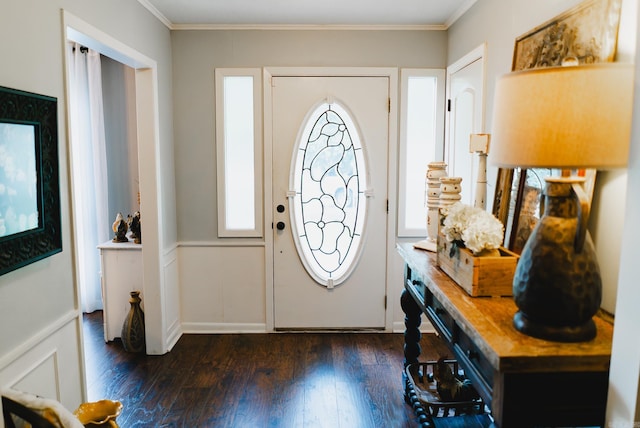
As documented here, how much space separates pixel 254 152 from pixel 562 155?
2663 mm

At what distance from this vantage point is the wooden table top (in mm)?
1170

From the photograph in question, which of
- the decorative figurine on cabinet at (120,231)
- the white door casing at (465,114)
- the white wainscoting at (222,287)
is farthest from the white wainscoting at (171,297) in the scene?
the white door casing at (465,114)

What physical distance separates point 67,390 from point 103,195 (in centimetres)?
236

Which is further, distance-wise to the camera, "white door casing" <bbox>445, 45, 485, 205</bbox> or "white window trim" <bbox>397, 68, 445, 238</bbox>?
"white window trim" <bbox>397, 68, 445, 238</bbox>

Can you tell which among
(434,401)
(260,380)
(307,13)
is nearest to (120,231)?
(260,380)

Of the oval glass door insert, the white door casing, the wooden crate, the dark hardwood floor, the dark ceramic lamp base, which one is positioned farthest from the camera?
the oval glass door insert

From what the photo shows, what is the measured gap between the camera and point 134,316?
324cm

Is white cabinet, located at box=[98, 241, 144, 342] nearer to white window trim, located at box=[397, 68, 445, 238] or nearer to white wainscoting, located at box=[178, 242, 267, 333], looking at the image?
white wainscoting, located at box=[178, 242, 267, 333]

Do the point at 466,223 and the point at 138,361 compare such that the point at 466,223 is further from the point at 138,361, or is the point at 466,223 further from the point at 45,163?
the point at 138,361

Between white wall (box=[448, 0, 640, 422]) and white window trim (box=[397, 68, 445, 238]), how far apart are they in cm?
94

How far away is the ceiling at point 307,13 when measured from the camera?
2.90 m

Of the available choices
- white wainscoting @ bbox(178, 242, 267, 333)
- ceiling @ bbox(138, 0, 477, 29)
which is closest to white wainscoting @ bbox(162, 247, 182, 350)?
white wainscoting @ bbox(178, 242, 267, 333)

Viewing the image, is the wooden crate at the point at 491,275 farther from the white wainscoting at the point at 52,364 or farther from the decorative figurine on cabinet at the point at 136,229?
the decorative figurine on cabinet at the point at 136,229

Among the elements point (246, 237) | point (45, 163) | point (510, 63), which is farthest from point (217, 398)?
point (510, 63)
